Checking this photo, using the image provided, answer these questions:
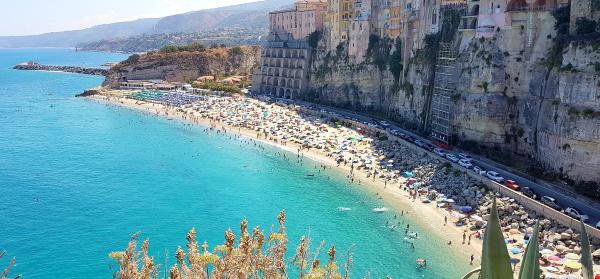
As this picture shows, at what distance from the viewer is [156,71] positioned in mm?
105688

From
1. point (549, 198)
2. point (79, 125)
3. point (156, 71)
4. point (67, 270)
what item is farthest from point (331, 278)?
point (156, 71)

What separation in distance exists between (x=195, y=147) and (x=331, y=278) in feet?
161

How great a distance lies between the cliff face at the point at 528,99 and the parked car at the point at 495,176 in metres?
3.39

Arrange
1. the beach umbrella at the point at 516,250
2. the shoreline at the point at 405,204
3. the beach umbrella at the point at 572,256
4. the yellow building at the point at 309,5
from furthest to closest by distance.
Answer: the yellow building at the point at 309,5, the shoreline at the point at 405,204, the beach umbrella at the point at 516,250, the beach umbrella at the point at 572,256

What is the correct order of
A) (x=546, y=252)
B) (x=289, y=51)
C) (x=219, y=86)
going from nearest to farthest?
(x=546, y=252), (x=289, y=51), (x=219, y=86)

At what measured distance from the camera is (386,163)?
46.5m

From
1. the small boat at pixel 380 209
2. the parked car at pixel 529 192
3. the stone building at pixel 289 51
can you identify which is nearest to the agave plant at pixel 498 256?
the parked car at pixel 529 192

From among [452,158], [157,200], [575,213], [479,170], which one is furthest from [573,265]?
[157,200]

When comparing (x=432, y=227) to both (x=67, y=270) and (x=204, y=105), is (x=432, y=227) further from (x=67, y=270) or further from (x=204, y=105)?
(x=204, y=105)

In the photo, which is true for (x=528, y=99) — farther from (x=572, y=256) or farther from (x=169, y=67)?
(x=169, y=67)

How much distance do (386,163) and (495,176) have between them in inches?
467

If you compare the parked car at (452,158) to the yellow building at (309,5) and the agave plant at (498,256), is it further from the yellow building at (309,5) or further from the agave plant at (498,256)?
the yellow building at (309,5)

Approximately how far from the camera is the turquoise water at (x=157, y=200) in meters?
30.2

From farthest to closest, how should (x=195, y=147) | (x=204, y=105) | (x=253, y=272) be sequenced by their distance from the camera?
1. (x=204, y=105)
2. (x=195, y=147)
3. (x=253, y=272)
